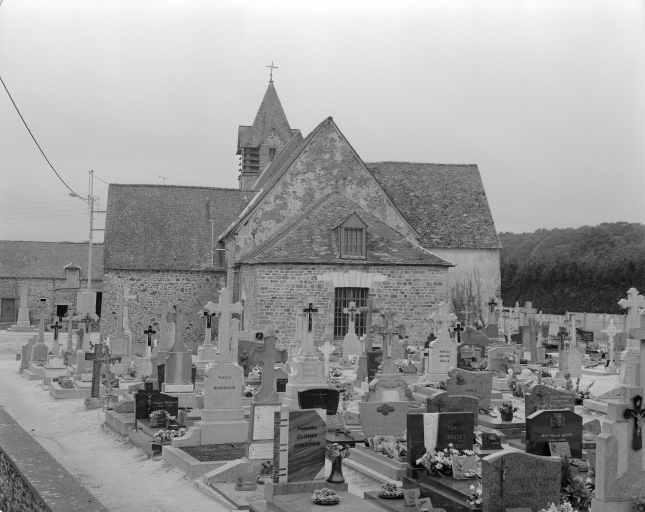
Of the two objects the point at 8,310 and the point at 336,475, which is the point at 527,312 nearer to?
the point at 336,475

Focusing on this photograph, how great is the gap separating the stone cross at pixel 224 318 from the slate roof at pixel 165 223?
21.6 m

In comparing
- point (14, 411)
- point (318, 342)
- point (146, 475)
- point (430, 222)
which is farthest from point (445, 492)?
point (430, 222)

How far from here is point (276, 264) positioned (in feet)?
92.9

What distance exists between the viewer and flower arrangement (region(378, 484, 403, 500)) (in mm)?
9859

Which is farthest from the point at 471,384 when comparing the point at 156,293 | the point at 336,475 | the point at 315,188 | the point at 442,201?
the point at 156,293

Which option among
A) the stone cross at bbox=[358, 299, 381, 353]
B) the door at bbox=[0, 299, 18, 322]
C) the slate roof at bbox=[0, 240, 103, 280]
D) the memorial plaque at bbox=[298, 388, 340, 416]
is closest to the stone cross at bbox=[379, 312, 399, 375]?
the memorial plaque at bbox=[298, 388, 340, 416]

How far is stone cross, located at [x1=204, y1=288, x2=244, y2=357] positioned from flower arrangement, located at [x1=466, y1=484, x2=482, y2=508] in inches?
225

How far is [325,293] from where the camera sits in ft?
94.1

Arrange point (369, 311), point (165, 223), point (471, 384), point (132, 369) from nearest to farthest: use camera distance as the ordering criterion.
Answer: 1. point (471, 384)
2. point (132, 369)
3. point (369, 311)
4. point (165, 223)

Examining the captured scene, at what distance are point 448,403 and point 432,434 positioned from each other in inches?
74.4

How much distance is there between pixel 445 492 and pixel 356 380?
11474 mm

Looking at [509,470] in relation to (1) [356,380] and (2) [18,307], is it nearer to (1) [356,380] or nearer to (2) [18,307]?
(1) [356,380]

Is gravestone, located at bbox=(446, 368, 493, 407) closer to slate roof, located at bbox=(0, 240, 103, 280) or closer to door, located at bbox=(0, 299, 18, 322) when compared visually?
slate roof, located at bbox=(0, 240, 103, 280)

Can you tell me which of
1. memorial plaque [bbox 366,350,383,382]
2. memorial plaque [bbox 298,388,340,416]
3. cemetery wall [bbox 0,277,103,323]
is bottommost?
memorial plaque [bbox 298,388,340,416]
